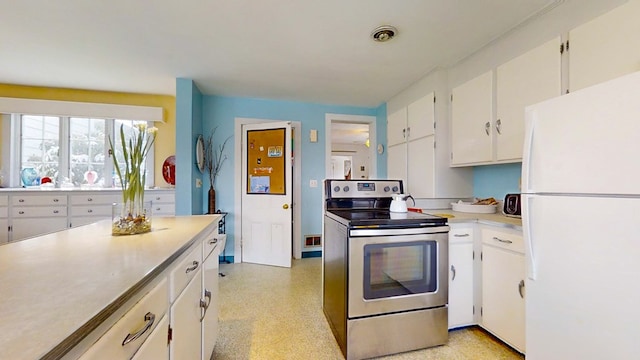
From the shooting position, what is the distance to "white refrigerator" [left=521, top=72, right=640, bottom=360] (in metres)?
0.97

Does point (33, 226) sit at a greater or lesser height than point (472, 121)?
lesser

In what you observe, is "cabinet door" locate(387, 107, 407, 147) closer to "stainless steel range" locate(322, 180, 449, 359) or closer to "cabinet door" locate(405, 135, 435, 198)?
"cabinet door" locate(405, 135, 435, 198)

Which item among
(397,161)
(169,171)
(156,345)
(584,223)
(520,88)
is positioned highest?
(520,88)

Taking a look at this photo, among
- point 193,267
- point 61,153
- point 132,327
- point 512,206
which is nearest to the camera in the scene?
point 132,327

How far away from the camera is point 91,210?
129 inches

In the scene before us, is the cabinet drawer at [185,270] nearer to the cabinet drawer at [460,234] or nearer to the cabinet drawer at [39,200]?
the cabinet drawer at [460,234]

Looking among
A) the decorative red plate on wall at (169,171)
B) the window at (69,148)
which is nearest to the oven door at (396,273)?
the decorative red plate on wall at (169,171)

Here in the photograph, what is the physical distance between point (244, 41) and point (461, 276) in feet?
8.52

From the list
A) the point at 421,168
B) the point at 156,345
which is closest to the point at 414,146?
the point at 421,168

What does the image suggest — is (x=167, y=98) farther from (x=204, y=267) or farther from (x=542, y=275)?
(x=542, y=275)

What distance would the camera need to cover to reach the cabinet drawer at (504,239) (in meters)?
1.63

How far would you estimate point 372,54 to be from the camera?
245 centimetres

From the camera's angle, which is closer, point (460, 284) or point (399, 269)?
point (399, 269)

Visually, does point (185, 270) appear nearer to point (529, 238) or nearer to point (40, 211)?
point (529, 238)
